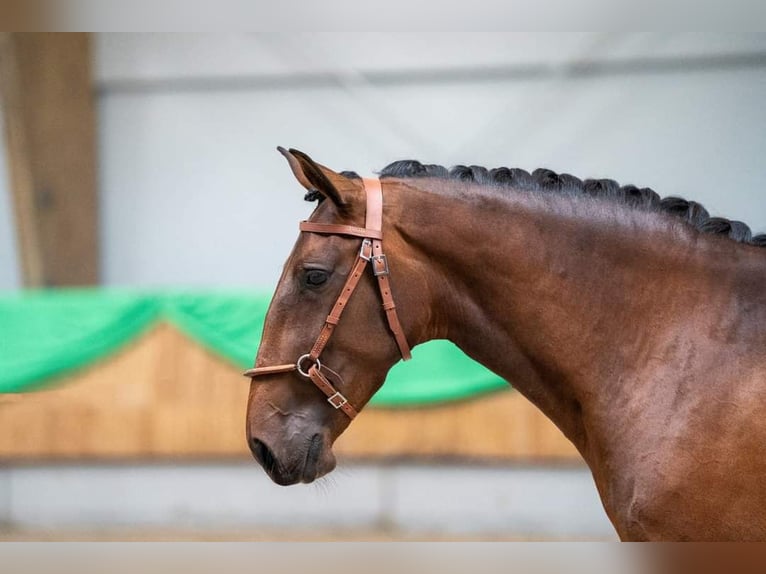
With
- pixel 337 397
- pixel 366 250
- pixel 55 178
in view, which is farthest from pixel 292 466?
pixel 55 178

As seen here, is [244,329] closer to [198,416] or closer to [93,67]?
[198,416]

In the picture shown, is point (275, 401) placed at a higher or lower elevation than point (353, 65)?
lower

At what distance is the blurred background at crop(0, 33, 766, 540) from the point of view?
3.04m

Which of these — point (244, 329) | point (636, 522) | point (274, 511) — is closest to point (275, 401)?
point (636, 522)

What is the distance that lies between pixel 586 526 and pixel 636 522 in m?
1.96

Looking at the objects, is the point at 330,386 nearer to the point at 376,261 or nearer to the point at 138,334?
the point at 376,261

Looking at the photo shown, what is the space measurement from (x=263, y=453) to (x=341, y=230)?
1.65 feet

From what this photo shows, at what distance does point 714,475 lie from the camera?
1323 mm

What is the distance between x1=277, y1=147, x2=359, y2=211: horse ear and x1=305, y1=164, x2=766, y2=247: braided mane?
0.22 ft

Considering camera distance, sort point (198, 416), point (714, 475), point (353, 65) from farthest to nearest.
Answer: point (198, 416) < point (353, 65) < point (714, 475)

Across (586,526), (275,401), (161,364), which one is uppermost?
(275,401)

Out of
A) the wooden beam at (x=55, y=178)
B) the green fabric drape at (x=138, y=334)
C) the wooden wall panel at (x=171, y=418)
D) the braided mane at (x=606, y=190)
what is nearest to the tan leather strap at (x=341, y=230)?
the braided mane at (x=606, y=190)

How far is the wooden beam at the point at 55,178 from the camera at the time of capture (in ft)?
10.7

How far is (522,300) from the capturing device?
1.50m
